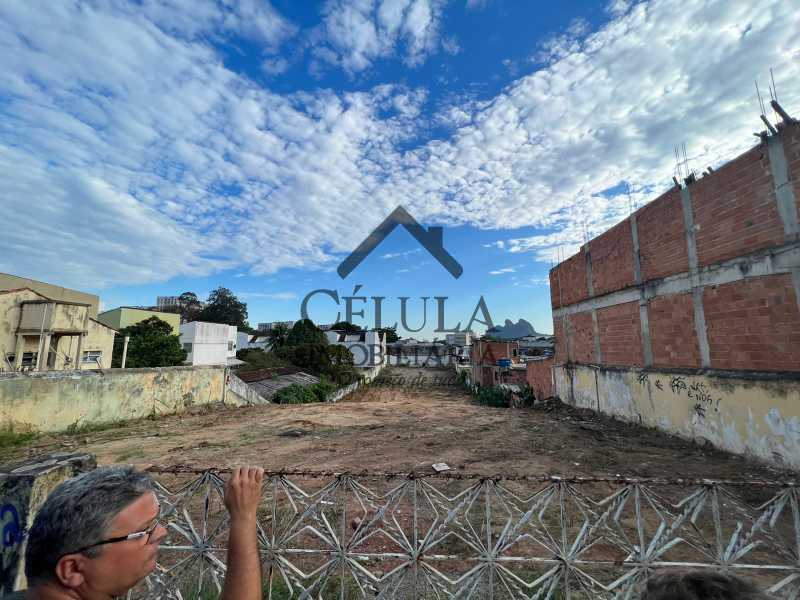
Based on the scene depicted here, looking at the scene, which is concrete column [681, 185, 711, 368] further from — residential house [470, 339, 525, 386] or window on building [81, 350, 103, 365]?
window on building [81, 350, 103, 365]

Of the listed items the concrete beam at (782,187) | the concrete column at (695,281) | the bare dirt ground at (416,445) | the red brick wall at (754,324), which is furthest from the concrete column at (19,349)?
the concrete beam at (782,187)

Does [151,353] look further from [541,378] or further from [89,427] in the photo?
[541,378]

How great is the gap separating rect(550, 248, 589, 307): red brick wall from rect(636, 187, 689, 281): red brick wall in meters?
3.28

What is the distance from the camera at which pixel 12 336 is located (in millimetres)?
13719

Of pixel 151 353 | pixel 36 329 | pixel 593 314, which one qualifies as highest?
pixel 593 314

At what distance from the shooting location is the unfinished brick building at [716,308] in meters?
5.74

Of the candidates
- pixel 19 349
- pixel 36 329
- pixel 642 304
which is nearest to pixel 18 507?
pixel 642 304

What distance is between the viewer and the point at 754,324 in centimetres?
625

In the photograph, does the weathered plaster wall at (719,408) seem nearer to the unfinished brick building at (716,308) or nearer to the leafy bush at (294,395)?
the unfinished brick building at (716,308)

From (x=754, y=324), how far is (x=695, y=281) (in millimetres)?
1560

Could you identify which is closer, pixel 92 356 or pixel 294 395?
pixel 92 356

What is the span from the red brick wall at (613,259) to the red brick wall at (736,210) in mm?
2477

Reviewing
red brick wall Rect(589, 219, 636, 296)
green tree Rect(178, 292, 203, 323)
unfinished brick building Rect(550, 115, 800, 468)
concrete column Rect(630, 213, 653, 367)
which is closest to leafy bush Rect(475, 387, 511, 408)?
unfinished brick building Rect(550, 115, 800, 468)

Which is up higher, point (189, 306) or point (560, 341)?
point (189, 306)
